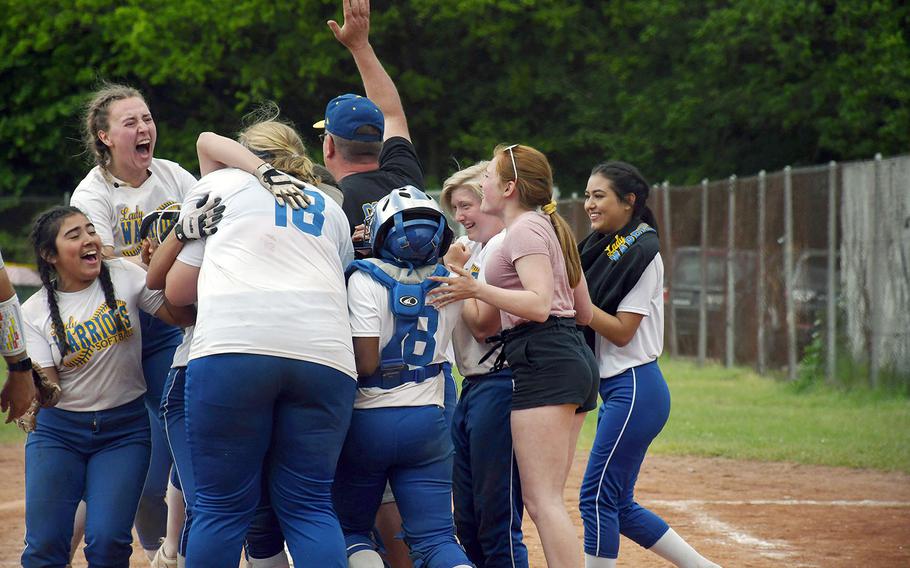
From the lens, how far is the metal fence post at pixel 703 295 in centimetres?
1706

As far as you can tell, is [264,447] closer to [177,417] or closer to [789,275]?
[177,417]

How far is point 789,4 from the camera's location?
24.8 meters

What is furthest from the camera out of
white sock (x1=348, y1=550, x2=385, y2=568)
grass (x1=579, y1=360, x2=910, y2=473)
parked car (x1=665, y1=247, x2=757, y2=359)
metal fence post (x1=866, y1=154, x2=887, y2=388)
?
parked car (x1=665, y1=247, x2=757, y2=359)

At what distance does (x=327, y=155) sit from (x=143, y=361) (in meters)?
1.29

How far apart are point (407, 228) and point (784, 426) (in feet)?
25.5

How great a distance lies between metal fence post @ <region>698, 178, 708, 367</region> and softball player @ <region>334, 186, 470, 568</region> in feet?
42.2

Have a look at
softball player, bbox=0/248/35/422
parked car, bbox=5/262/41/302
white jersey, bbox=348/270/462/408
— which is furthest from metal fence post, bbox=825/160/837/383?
parked car, bbox=5/262/41/302

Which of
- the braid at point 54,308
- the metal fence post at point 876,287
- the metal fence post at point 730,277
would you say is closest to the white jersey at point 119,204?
the braid at point 54,308

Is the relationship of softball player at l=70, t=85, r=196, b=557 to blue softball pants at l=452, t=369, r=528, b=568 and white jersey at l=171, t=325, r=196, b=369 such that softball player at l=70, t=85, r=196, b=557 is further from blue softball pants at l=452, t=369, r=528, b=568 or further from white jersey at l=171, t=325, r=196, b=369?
blue softball pants at l=452, t=369, r=528, b=568

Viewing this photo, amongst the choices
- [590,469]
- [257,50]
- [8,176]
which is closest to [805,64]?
[257,50]

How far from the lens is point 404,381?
4.57 meters

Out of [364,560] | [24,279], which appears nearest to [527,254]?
[364,560]

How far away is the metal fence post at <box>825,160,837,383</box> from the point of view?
1330 centimetres

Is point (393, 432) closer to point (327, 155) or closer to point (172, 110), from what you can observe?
point (327, 155)
